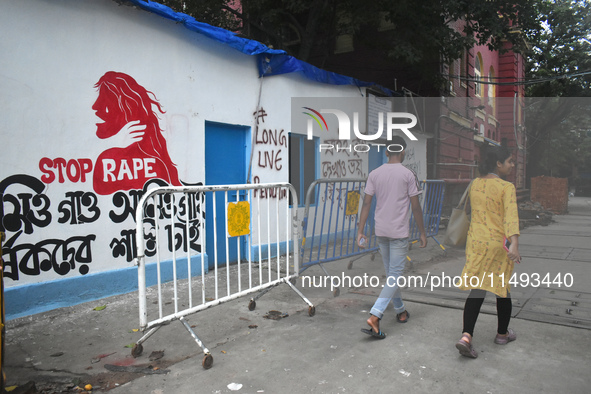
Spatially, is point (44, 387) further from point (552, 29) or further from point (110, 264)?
point (552, 29)

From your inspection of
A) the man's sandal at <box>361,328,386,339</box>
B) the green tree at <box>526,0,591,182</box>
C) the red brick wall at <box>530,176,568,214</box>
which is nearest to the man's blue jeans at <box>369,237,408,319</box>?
the man's sandal at <box>361,328,386,339</box>

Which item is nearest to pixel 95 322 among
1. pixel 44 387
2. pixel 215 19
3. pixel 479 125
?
pixel 44 387

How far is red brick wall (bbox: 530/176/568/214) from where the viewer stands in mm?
19531

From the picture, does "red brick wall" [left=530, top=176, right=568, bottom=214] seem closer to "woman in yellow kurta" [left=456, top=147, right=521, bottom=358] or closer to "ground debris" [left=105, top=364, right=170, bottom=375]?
"woman in yellow kurta" [left=456, top=147, right=521, bottom=358]

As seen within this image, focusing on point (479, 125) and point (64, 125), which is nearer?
point (64, 125)

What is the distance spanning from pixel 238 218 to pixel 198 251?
87.3 inches

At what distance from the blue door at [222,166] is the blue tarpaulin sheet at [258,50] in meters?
1.21

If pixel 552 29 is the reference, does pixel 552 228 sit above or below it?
below

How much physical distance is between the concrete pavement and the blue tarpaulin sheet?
12.1 ft

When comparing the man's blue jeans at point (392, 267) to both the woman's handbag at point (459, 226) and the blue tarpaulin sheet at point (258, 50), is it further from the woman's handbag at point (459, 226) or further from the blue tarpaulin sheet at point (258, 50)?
the blue tarpaulin sheet at point (258, 50)

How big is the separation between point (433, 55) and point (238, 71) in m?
6.89

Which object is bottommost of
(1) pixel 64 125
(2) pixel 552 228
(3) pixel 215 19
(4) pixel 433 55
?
(2) pixel 552 228

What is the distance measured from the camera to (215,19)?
12562mm

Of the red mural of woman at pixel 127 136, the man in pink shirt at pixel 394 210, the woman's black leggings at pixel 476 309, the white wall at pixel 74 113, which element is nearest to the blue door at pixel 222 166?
the white wall at pixel 74 113
